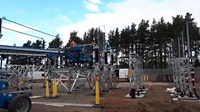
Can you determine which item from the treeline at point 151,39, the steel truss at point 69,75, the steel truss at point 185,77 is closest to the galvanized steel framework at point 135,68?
the steel truss at point 185,77

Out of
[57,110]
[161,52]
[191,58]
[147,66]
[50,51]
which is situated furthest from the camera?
[147,66]

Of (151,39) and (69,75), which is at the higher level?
(151,39)

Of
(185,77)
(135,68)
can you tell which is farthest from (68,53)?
(185,77)

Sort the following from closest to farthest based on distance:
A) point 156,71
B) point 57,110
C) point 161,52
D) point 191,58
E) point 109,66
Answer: point 57,110 → point 191,58 → point 109,66 → point 156,71 → point 161,52

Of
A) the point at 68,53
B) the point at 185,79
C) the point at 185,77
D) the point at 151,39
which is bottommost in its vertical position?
the point at 185,79

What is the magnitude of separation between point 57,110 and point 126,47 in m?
64.9

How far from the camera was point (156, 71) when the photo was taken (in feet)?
187

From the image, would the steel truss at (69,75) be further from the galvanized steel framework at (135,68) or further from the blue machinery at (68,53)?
the galvanized steel framework at (135,68)

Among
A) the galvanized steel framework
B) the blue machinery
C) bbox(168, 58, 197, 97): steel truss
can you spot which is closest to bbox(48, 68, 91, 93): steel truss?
the blue machinery

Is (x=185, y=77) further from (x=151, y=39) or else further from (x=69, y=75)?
(x=151, y=39)

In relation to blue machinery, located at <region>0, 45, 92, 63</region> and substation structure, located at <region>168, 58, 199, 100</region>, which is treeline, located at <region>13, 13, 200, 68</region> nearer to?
blue machinery, located at <region>0, 45, 92, 63</region>

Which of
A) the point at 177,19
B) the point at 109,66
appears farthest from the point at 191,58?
the point at 177,19

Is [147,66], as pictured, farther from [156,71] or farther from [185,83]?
[185,83]

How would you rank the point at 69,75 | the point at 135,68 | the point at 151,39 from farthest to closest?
the point at 151,39 → the point at 69,75 → the point at 135,68
